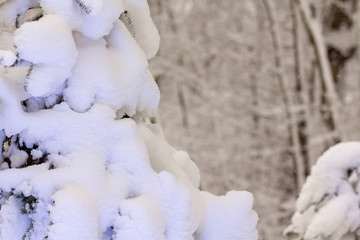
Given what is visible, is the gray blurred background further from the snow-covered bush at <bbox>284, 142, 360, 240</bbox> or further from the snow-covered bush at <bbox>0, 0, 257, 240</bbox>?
the snow-covered bush at <bbox>0, 0, 257, 240</bbox>

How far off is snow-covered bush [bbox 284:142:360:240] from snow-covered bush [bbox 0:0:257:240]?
184 centimetres

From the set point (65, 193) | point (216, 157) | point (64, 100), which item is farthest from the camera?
point (216, 157)

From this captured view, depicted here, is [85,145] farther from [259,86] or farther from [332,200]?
[259,86]

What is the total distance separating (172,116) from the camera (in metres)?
12.1

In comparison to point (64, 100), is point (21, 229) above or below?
below

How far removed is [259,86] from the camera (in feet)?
39.3

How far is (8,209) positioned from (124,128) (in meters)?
0.37

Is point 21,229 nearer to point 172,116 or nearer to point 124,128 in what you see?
point 124,128

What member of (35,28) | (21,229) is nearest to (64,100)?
(35,28)

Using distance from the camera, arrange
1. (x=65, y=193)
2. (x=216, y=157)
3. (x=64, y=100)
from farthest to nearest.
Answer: (x=216, y=157)
(x=64, y=100)
(x=65, y=193)

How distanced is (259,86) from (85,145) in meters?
10.4

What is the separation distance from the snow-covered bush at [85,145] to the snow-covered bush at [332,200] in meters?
1.84

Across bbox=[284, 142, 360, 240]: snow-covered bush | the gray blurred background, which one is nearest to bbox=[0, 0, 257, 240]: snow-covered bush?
bbox=[284, 142, 360, 240]: snow-covered bush

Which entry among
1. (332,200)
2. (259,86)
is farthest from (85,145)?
(259,86)
